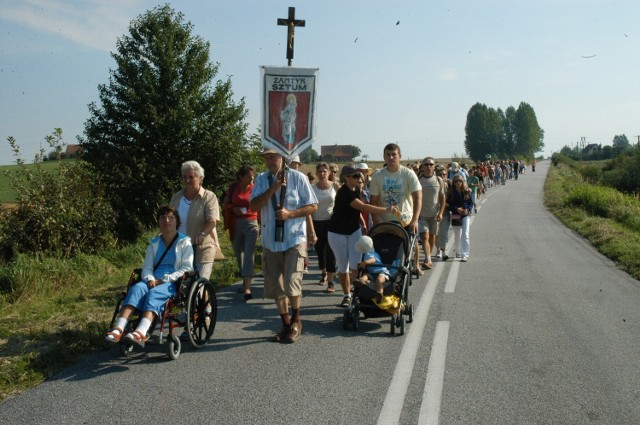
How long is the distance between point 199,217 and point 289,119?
1464 mm

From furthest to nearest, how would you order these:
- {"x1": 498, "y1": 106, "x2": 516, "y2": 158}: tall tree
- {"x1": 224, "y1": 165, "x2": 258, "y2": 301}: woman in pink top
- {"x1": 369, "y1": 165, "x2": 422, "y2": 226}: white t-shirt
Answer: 1. {"x1": 498, "y1": 106, "x2": 516, "y2": 158}: tall tree
2. {"x1": 224, "y1": 165, "x2": 258, "y2": 301}: woman in pink top
3. {"x1": 369, "y1": 165, "x2": 422, "y2": 226}: white t-shirt

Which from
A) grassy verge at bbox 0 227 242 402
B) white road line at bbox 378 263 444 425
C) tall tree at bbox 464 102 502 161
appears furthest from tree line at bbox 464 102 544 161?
white road line at bbox 378 263 444 425

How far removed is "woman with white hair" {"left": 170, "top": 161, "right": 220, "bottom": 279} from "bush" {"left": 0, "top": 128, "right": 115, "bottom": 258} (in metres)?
7.68

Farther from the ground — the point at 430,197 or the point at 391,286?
the point at 430,197

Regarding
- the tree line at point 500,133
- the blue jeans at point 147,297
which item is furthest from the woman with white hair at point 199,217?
the tree line at point 500,133

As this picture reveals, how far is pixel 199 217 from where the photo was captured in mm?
7094

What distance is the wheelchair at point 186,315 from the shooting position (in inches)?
232

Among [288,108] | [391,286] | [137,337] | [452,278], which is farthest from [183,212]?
[452,278]

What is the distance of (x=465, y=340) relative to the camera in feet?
21.5

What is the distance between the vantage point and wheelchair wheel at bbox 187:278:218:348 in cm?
618

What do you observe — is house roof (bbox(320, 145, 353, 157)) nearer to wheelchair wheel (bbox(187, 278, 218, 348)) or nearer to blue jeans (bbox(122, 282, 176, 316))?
wheelchair wheel (bbox(187, 278, 218, 348))

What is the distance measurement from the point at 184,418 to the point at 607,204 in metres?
25.0

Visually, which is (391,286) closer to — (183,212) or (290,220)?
(290,220)

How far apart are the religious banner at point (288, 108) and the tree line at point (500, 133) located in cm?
14366
